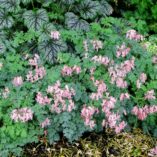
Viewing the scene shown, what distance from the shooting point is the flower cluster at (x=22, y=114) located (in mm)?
3881

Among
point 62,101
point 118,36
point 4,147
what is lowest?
point 4,147

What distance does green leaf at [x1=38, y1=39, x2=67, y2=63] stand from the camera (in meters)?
4.71

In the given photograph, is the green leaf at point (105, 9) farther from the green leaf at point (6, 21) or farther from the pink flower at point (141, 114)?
the pink flower at point (141, 114)

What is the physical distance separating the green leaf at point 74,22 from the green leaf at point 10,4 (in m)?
0.57

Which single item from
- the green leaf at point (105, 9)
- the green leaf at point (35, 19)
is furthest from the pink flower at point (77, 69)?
the green leaf at point (105, 9)

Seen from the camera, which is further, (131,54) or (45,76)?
(131,54)

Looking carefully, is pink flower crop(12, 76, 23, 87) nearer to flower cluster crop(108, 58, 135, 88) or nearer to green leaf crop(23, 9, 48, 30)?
flower cluster crop(108, 58, 135, 88)

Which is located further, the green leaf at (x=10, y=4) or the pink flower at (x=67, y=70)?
the green leaf at (x=10, y=4)

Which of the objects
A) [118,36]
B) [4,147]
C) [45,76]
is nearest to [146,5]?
[118,36]

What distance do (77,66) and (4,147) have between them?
975 mm

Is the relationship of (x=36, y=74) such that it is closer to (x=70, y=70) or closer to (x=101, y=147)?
(x=70, y=70)

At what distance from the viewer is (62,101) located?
403cm

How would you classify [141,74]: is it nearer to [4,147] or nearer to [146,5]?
[4,147]

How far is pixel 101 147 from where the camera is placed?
4.41 m
